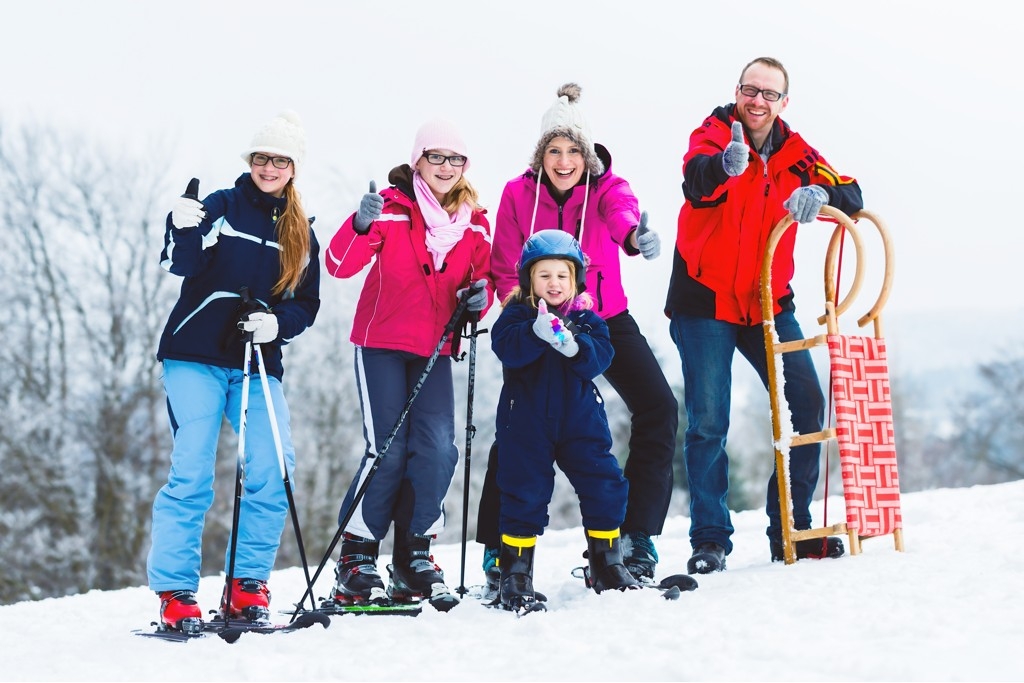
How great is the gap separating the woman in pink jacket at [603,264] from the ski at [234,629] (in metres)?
0.95

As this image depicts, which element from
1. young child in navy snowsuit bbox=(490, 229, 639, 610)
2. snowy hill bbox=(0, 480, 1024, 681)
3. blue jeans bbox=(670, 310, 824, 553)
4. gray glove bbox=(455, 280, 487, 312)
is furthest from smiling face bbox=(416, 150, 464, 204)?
snowy hill bbox=(0, 480, 1024, 681)

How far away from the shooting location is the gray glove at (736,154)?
14.0ft

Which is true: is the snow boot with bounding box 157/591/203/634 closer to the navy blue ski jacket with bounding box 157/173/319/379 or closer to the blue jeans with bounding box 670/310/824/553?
the navy blue ski jacket with bounding box 157/173/319/379

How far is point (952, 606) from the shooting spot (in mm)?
3355

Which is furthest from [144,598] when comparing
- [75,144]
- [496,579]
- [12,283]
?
[75,144]

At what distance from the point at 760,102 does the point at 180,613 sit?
340 centimetres

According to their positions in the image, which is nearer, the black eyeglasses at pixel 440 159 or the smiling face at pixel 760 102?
the smiling face at pixel 760 102

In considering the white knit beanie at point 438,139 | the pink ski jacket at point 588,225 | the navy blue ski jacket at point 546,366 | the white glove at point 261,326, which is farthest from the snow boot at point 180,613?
the white knit beanie at point 438,139

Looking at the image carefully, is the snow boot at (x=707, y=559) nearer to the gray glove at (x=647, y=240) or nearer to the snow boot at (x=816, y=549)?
the snow boot at (x=816, y=549)

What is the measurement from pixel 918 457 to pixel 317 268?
41152 mm

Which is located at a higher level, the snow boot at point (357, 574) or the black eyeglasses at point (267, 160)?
the black eyeglasses at point (267, 160)

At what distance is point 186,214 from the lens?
4.23 meters

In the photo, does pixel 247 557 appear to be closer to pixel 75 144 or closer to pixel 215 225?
pixel 215 225

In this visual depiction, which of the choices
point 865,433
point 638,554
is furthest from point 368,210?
point 865,433
